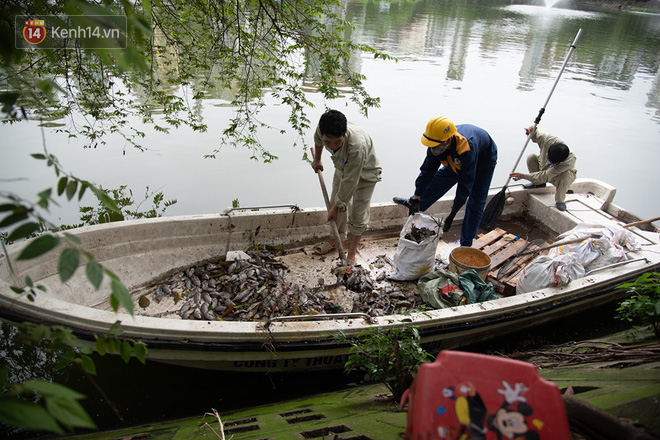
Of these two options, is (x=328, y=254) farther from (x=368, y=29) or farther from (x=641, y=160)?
(x=368, y=29)

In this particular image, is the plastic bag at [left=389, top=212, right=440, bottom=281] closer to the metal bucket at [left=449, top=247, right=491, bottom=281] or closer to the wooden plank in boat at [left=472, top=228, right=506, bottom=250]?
the metal bucket at [left=449, top=247, right=491, bottom=281]

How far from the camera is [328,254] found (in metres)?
5.02

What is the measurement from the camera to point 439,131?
418 centimetres

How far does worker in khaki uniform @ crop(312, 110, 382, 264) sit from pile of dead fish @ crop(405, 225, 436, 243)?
0.62 meters

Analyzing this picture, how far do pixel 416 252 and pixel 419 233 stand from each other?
24 centimetres

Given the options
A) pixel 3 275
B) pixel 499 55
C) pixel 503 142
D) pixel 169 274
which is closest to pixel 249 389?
pixel 169 274

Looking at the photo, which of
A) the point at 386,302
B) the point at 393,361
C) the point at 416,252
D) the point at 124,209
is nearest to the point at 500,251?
the point at 416,252

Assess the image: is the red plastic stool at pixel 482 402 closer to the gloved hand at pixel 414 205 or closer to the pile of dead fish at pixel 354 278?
the pile of dead fish at pixel 354 278

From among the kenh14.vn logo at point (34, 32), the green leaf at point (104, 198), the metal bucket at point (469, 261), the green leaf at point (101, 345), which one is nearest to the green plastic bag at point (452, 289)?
the metal bucket at point (469, 261)

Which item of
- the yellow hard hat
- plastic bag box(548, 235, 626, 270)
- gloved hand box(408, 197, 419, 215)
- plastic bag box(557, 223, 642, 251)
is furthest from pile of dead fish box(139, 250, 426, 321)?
plastic bag box(557, 223, 642, 251)

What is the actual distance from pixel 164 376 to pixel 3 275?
70.2 inches

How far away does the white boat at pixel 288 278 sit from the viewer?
9.84ft

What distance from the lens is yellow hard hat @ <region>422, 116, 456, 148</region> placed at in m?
4.16

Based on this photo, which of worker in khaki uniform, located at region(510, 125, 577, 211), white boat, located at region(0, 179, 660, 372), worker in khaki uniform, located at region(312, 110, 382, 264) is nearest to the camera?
white boat, located at region(0, 179, 660, 372)
